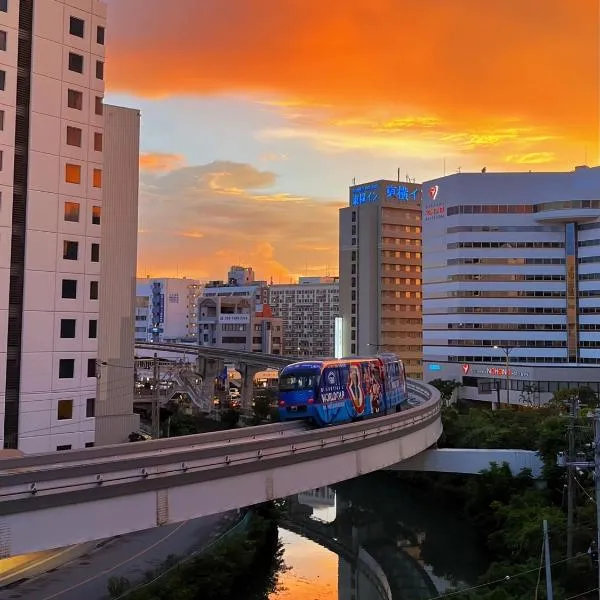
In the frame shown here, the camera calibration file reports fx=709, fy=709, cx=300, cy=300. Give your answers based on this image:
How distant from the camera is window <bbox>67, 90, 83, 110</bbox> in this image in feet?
114

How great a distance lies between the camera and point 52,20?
33.5 m

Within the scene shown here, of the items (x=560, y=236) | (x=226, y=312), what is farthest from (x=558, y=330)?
(x=226, y=312)

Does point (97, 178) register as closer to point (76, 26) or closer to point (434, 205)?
point (76, 26)

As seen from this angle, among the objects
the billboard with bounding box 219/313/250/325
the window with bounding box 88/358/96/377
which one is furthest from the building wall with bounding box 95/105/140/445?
the billboard with bounding box 219/313/250/325

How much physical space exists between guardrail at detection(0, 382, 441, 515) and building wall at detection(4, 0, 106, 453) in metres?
12.0

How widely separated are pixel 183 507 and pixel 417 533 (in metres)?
24.1

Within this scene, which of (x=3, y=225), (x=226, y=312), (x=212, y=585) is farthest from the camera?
(x=226, y=312)

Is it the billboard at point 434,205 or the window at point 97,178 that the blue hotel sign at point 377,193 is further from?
the window at point 97,178

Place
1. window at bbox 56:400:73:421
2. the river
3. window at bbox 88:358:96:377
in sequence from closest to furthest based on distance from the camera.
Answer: the river < window at bbox 56:400:73:421 < window at bbox 88:358:96:377

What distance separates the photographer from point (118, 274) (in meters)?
39.7

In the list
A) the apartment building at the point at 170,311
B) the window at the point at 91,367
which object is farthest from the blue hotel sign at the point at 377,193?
the window at the point at 91,367

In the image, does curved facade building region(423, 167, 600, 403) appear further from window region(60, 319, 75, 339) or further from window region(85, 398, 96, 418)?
window region(60, 319, 75, 339)

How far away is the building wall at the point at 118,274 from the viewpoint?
39.1 meters

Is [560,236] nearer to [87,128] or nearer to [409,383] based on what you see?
[409,383]
